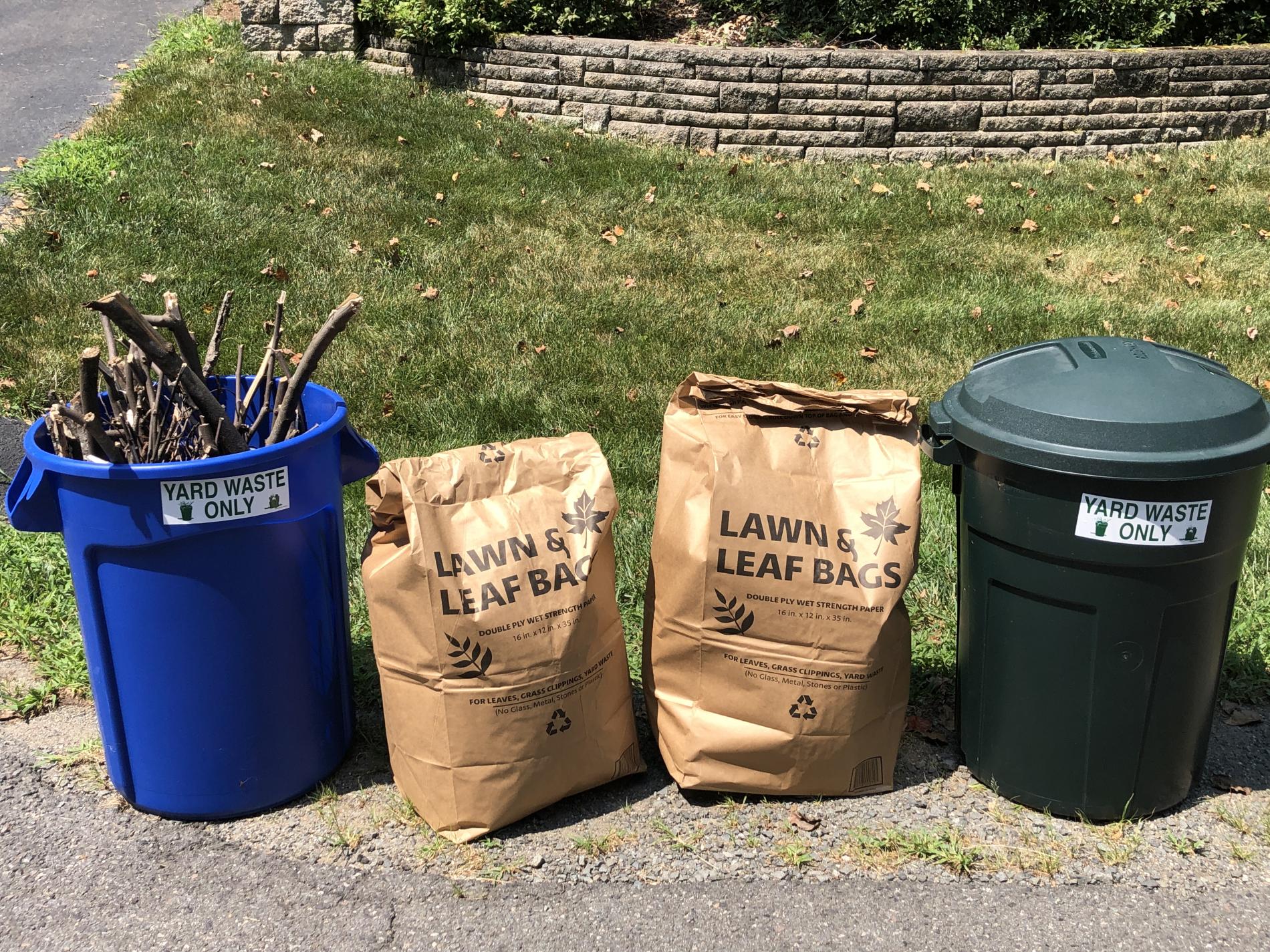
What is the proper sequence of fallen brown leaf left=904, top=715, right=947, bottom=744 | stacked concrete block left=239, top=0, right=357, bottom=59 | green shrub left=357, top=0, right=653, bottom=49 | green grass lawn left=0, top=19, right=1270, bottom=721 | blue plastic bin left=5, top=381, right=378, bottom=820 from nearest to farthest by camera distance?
1. blue plastic bin left=5, top=381, right=378, bottom=820
2. fallen brown leaf left=904, top=715, right=947, bottom=744
3. green grass lawn left=0, top=19, right=1270, bottom=721
4. green shrub left=357, top=0, right=653, bottom=49
5. stacked concrete block left=239, top=0, right=357, bottom=59

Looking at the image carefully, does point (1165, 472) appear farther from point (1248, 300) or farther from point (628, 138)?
point (628, 138)

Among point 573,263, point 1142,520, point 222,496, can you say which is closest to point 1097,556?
point 1142,520

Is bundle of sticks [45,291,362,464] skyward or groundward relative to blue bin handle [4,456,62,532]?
skyward

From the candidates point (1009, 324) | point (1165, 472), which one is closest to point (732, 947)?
point (1165, 472)

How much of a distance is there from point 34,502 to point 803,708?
197 cm

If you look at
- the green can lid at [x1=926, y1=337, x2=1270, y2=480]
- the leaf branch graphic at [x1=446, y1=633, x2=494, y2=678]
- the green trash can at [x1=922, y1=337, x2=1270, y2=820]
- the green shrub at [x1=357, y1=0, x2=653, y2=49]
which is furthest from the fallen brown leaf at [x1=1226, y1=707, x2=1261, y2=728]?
the green shrub at [x1=357, y1=0, x2=653, y2=49]

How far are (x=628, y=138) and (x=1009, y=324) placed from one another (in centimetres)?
375

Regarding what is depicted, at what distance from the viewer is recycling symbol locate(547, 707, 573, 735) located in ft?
9.82

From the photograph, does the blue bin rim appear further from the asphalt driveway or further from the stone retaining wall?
the stone retaining wall

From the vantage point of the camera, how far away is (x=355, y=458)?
10.6 ft

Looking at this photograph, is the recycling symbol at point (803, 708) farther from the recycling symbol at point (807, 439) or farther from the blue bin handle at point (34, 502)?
the blue bin handle at point (34, 502)

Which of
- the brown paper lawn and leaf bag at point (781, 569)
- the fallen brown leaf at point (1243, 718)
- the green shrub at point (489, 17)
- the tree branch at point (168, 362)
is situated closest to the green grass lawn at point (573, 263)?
the fallen brown leaf at point (1243, 718)

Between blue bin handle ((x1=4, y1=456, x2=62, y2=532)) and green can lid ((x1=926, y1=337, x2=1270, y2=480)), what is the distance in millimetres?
2181

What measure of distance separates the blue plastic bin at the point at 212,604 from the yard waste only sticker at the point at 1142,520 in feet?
6.09
